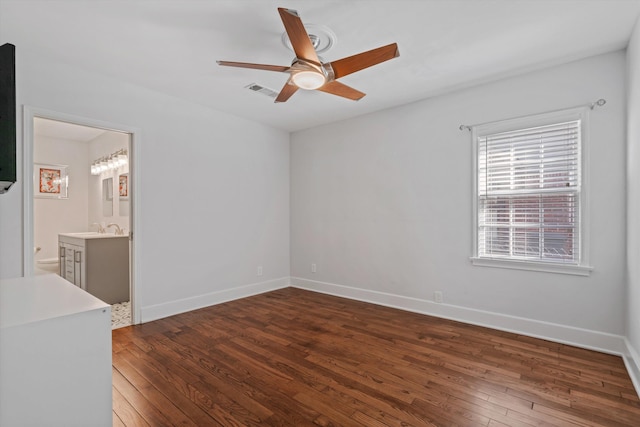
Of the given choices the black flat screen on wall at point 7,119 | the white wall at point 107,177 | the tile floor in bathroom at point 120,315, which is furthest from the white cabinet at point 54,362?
the white wall at point 107,177

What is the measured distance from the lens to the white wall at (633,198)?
2.29 m

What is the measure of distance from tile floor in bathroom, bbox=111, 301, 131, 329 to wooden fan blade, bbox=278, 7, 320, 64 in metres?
3.35

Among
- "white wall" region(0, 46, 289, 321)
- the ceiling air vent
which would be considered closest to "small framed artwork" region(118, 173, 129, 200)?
"white wall" region(0, 46, 289, 321)

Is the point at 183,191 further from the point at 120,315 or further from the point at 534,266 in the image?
the point at 534,266

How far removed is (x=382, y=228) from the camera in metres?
4.30

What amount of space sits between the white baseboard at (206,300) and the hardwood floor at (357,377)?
243 mm

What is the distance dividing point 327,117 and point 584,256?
339 cm

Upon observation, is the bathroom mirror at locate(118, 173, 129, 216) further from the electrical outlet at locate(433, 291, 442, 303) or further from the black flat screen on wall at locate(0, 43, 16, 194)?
the electrical outlet at locate(433, 291, 442, 303)

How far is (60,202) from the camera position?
5863 mm

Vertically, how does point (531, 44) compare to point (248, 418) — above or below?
above

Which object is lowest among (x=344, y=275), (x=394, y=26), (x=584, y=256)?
(x=344, y=275)

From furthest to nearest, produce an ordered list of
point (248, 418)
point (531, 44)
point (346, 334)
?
point (346, 334)
point (531, 44)
point (248, 418)

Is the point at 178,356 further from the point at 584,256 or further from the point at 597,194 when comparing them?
the point at 597,194

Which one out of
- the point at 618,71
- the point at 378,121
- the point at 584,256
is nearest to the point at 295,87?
the point at 378,121
